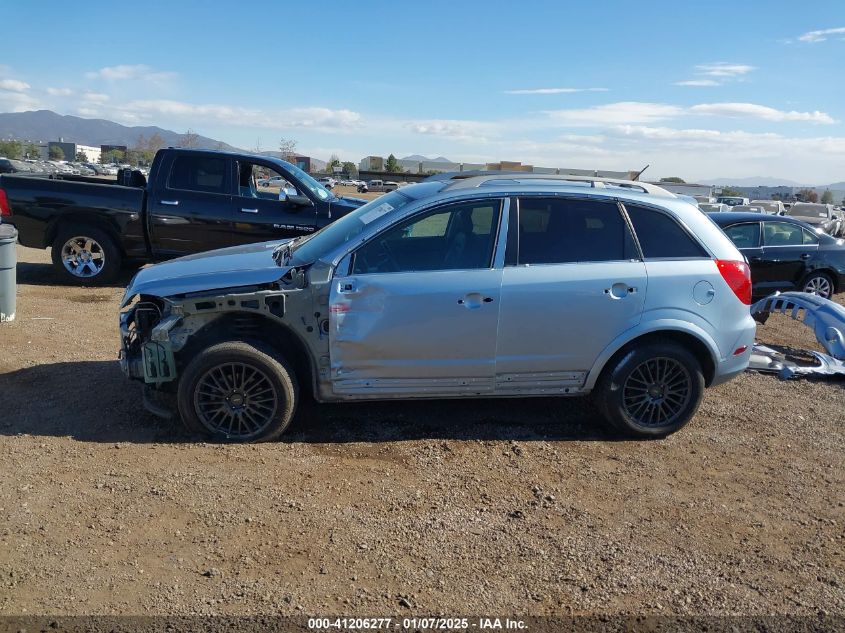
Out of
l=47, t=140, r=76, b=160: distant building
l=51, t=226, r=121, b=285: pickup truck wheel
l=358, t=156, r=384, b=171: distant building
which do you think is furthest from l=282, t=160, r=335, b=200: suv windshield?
l=47, t=140, r=76, b=160: distant building

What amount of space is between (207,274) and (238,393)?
87 cm

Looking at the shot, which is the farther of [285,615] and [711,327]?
[711,327]

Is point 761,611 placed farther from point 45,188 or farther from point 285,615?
Result: point 45,188

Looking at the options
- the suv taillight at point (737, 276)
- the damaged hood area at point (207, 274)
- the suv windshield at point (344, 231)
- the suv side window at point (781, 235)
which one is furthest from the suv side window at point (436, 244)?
the suv side window at point (781, 235)

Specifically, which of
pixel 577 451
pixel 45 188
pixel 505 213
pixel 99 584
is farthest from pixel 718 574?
pixel 45 188

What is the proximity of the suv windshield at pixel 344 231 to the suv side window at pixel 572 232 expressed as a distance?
0.91m

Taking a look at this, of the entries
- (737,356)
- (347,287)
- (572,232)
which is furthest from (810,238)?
(347,287)

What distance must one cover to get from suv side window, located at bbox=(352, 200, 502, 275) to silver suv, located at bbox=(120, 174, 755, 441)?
0.01 m

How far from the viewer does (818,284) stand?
11328 mm

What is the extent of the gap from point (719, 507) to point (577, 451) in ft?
3.41

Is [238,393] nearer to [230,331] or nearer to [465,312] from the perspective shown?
[230,331]

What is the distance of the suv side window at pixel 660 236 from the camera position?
5180mm

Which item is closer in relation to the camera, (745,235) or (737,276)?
(737,276)

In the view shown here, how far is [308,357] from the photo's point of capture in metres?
4.89
